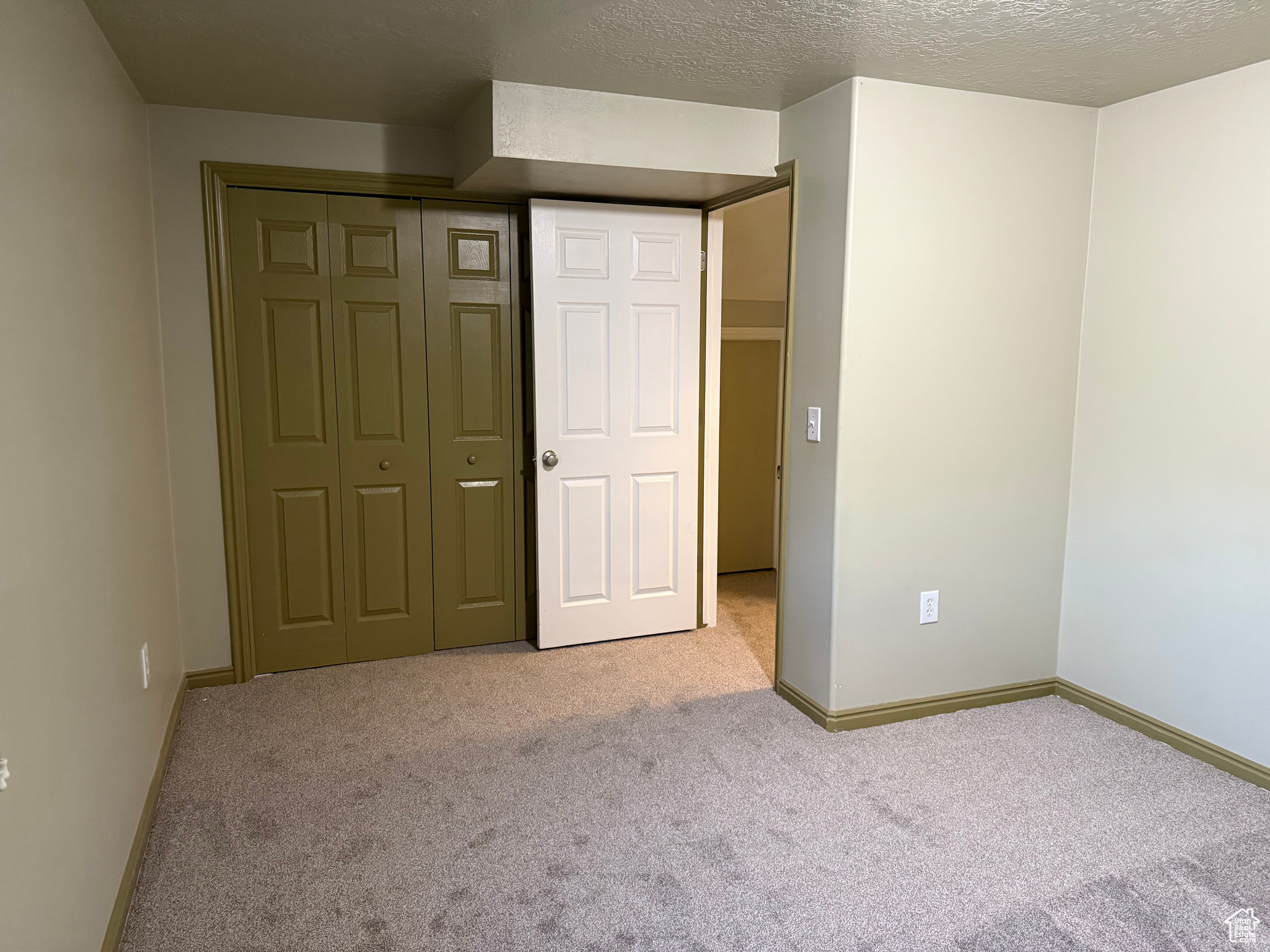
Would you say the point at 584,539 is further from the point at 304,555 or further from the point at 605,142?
the point at 605,142

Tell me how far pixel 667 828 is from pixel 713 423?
2.01m

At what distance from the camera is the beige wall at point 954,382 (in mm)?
2842

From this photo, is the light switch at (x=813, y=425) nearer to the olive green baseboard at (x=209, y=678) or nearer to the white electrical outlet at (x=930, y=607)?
the white electrical outlet at (x=930, y=607)

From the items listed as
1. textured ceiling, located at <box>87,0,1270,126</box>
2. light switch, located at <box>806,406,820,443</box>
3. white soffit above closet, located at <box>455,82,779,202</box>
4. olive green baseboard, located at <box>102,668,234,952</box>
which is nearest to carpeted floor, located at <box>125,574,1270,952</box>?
olive green baseboard, located at <box>102,668,234,952</box>

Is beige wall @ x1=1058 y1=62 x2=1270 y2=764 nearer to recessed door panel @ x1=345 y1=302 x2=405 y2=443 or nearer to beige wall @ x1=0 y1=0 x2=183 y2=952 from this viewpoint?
recessed door panel @ x1=345 y1=302 x2=405 y2=443

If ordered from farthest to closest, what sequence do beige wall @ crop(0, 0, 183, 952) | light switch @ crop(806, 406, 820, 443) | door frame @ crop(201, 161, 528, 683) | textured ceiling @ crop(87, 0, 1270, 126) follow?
door frame @ crop(201, 161, 528, 683) < light switch @ crop(806, 406, 820, 443) < textured ceiling @ crop(87, 0, 1270, 126) < beige wall @ crop(0, 0, 183, 952)

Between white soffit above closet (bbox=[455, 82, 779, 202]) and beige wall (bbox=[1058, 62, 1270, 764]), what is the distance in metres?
1.30

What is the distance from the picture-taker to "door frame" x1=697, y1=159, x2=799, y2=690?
10.5 feet

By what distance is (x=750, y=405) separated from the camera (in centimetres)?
498

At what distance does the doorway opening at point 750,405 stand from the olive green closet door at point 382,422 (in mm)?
1554

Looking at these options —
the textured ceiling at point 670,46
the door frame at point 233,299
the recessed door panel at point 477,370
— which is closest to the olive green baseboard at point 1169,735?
the textured ceiling at point 670,46

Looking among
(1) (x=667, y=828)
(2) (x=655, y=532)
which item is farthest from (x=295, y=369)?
(1) (x=667, y=828)

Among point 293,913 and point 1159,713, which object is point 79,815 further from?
point 1159,713

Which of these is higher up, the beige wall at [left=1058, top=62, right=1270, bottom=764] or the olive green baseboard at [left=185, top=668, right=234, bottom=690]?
the beige wall at [left=1058, top=62, right=1270, bottom=764]
